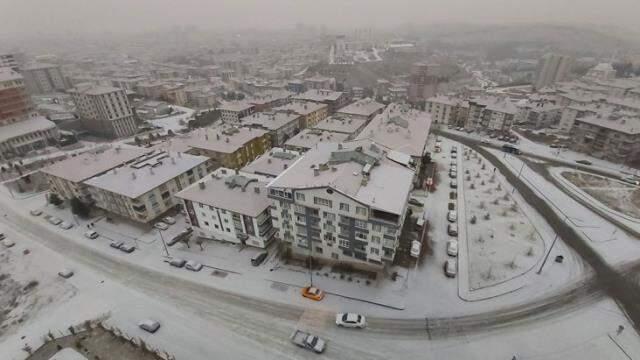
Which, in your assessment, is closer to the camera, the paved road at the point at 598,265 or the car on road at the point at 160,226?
the paved road at the point at 598,265

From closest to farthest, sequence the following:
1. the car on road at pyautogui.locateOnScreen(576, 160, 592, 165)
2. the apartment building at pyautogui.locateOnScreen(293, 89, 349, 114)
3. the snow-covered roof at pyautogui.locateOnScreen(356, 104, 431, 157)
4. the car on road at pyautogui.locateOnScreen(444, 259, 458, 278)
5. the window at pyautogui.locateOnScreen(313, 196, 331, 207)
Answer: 1. the window at pyautogui.locateOnScreen(313, 196, 331, 207)
2. the car on road at pyautogui.locateOnScreen(444, 259, 458, 278)
3. the snow-covered roof at pyautogui.locateOnScreen(356, 104, 431, 157)
4. the car on road at pyautogui.locateOnScreen(576, 160, 592, 165)
5. the apartment building at pyautogui.locateOnScreen(293, 89, 349, 114)

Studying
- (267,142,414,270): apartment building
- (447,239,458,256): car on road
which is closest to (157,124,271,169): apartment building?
(267,142,414,270): apartment building

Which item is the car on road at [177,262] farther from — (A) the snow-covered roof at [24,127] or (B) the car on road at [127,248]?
(A) the snow-covered roof at [24,127]

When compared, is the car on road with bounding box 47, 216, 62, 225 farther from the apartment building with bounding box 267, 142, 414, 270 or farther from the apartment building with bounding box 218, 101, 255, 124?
the apartment building with bounding box 218, 101, 255, 124

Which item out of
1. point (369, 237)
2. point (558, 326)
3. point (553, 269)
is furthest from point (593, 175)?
point (369, 237)

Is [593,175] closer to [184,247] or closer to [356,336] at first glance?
[356,336]

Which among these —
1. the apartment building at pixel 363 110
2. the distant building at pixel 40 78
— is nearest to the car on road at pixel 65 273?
the apartment building at pixel 363 110
